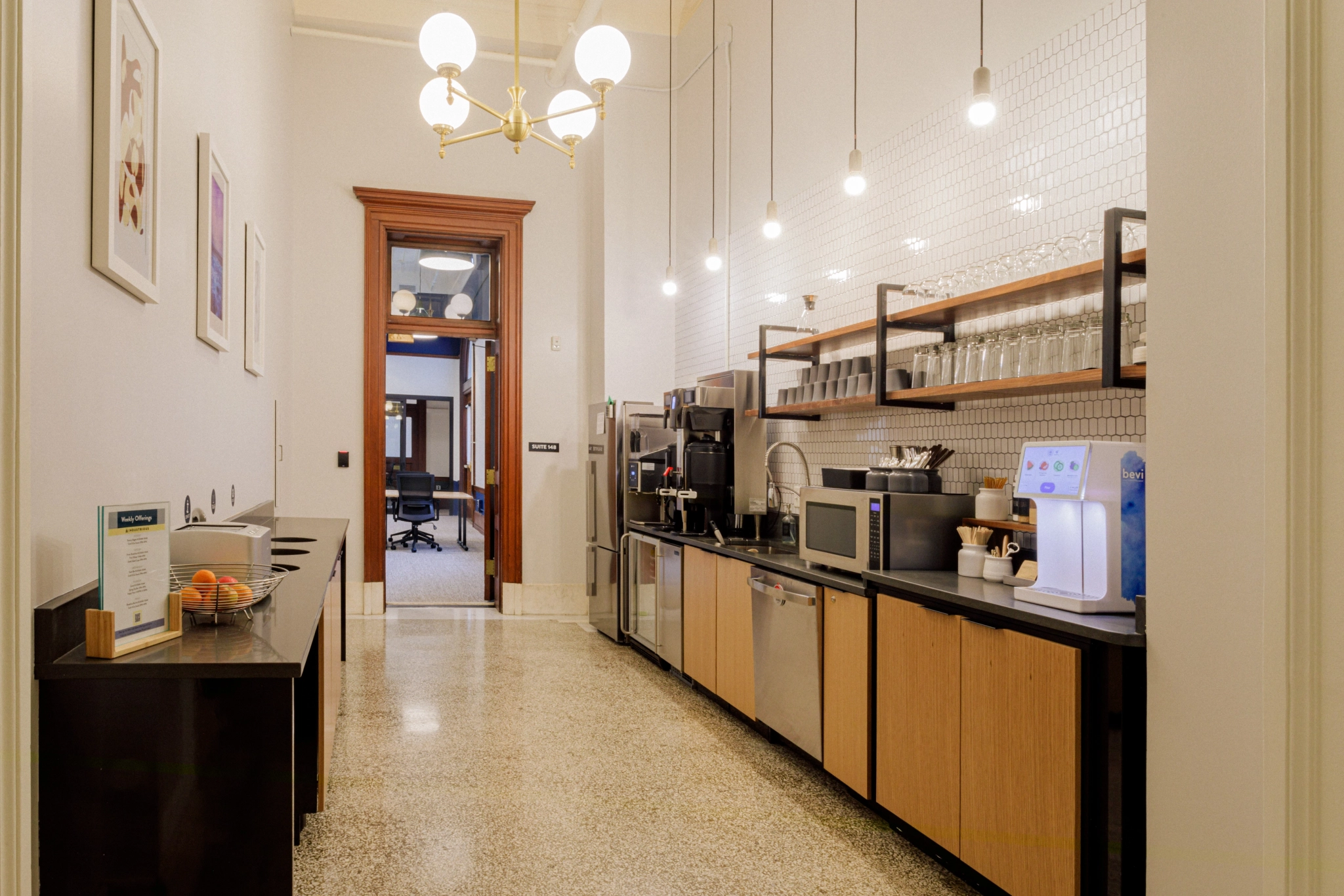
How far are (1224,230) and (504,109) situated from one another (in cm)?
646

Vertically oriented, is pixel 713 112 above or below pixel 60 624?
above

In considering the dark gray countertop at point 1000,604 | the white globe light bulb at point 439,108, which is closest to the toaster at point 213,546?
the dark gray countertop at point 1000,604

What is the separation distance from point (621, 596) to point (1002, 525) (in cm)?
339

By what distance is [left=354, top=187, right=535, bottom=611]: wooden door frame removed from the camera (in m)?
6.88

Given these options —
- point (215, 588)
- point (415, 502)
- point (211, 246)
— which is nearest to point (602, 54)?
point (211, 246)

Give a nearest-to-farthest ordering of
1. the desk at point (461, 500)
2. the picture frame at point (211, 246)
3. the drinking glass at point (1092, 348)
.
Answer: the drinking glass at point (1092, 348), the picture frame at point (211, 246), the desk at point (461, 500)

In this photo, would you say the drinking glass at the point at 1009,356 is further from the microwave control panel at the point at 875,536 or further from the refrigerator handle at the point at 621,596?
the refrigerator handle at the point at 621,596

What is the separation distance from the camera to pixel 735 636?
426 centimetres

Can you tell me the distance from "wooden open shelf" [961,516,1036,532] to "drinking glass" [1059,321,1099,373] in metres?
0.55

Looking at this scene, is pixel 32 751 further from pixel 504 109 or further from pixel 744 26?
pixel 504 109

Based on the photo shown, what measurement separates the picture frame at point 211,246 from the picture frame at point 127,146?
586 mm

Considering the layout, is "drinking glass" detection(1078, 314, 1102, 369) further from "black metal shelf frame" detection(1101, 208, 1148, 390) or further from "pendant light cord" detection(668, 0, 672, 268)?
"pendant light cord" detection(668, 0, 672, 268)

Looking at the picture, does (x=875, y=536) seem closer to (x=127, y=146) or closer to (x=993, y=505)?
(x=993, y=505)

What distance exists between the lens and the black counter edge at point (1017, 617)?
2047mm
